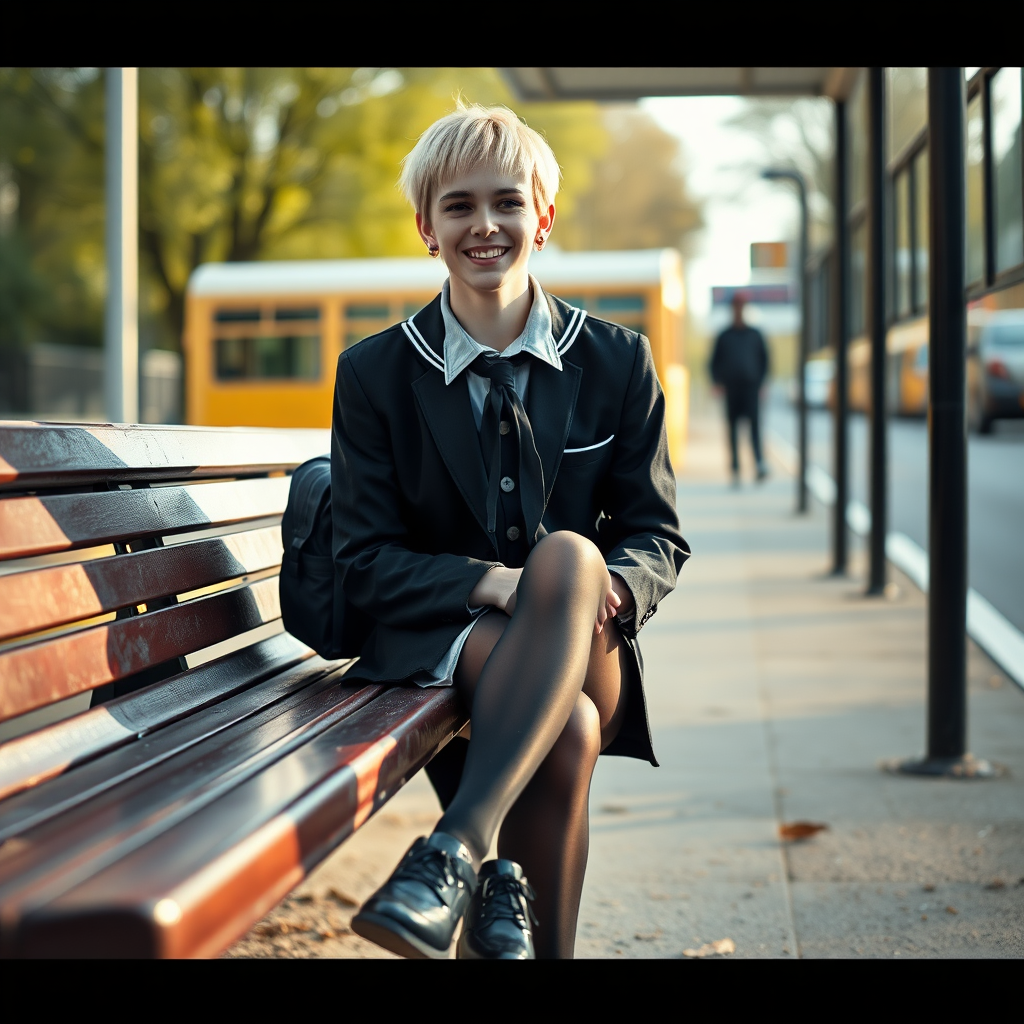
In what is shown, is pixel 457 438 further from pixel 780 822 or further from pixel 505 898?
pixel 780 822

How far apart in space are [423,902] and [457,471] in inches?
40.6

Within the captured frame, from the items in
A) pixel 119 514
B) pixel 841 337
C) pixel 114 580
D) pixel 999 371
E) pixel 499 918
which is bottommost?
pixel 499 918

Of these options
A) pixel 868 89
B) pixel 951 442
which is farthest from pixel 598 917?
pixel 868 89

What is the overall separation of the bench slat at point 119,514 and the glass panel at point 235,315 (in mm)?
17871

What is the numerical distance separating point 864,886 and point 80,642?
2.11 m

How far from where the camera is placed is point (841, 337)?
934cm

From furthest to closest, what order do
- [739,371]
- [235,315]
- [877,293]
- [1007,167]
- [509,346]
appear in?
[235,315] < [739,371] < [877,293] < [1007,167] < [509,346]

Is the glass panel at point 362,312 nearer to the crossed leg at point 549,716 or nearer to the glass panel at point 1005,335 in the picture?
the glass panel at point 1005,335

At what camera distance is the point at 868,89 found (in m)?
7.04

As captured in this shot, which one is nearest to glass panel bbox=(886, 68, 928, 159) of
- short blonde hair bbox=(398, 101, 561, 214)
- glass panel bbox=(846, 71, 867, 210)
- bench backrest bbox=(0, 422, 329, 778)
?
glass panel bbox=(846, 71, 867, 210)

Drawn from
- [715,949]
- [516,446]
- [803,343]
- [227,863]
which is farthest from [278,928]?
[803,343]

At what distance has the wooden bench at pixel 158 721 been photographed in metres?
1.56

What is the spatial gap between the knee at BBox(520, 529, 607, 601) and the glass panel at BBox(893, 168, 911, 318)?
563 cm

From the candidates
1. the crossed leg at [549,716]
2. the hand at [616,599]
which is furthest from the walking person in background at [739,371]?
the crossed leg at [549,716]
